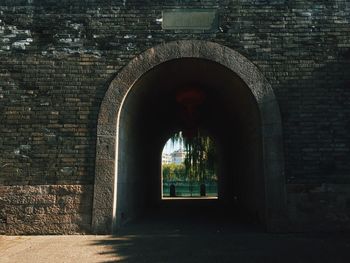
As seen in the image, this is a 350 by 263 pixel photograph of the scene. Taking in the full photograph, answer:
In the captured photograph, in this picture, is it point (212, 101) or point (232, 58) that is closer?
point (232, 58)

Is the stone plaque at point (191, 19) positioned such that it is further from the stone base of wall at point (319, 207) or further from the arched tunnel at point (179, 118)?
the stone base of wall at point (319, 207)

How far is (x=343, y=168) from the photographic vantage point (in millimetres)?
6336

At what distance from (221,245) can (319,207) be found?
2.16 meters

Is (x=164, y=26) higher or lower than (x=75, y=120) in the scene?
higher

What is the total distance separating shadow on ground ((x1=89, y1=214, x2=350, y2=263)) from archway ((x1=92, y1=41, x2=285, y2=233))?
50 cm

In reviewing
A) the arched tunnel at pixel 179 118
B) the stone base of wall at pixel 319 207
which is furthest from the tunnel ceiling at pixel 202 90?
the stone base of wall at pixel 319 207

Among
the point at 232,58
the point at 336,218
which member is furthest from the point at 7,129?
the point at 336,218

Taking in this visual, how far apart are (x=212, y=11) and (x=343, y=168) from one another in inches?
151

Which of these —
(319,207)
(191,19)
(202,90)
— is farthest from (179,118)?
(319,207)

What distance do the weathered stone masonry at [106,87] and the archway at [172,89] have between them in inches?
7.0

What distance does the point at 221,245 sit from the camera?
525cm

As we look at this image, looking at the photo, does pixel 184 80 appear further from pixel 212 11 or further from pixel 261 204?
pixel 261 204

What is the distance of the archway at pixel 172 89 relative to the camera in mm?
6258

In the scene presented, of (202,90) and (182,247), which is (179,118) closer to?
(202,90)
